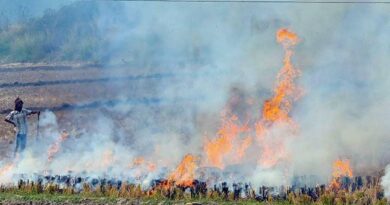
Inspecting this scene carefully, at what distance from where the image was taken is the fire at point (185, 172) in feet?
45.8

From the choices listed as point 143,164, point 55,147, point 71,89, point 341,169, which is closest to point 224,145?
point 143,164

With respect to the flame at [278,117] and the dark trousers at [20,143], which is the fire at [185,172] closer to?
the flame at [278,117]

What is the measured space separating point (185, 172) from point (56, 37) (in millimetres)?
22303

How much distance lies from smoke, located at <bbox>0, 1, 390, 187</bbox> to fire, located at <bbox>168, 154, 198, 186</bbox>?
1.29ft

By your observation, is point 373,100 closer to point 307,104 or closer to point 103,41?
point 307,104

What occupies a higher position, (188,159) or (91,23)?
(91,23)

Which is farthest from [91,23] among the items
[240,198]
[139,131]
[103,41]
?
[240,198]

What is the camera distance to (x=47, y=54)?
34.1 meters

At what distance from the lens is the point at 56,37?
35406 mm

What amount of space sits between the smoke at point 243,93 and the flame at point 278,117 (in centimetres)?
25

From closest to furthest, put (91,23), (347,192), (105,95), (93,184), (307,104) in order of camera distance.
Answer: (347,192) < (93,184) < (307,104) < (105,95) < (91,23)

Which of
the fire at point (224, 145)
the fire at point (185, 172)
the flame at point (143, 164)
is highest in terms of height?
the fire at point (224, 145)

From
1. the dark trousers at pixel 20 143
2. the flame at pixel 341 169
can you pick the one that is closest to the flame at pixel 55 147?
the dark trousers at pixel 20 143

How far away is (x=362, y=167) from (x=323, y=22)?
7068mm
